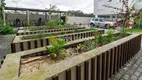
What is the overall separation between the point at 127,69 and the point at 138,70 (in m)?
0.24

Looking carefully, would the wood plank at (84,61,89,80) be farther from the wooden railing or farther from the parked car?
the parked car

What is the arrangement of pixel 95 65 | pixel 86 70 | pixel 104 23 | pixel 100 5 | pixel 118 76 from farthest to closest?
pixel 100 5
pixel 104 23
pixel 118 76
pixel 95 65
pixel 86 70

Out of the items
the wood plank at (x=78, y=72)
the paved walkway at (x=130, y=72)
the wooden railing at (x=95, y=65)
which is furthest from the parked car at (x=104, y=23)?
the wood plank at (x=78, y=72)

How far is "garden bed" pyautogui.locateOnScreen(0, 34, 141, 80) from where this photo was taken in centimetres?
130

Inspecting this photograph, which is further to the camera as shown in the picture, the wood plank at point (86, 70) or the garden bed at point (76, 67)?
the wood plank at point (86, 70)

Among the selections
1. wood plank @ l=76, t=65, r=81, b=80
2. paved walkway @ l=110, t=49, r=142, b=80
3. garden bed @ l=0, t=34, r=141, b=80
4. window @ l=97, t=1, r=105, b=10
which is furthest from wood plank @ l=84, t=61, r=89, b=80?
window @ l=97, t=1, r=105, b=10

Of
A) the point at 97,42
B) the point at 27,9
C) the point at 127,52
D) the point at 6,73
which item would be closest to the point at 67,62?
the point at 6,73

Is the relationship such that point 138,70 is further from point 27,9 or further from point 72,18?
point 72,18

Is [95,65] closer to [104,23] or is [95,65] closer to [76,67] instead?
[76,67]

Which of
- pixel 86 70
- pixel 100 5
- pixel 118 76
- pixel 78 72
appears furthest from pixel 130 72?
pixel 100 5

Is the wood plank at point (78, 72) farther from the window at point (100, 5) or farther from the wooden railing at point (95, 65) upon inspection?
the window at point (100, 5)

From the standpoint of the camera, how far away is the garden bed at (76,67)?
130cm

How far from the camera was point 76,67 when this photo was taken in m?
1.58

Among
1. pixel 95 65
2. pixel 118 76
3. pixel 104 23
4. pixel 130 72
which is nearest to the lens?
pixel 95 65
